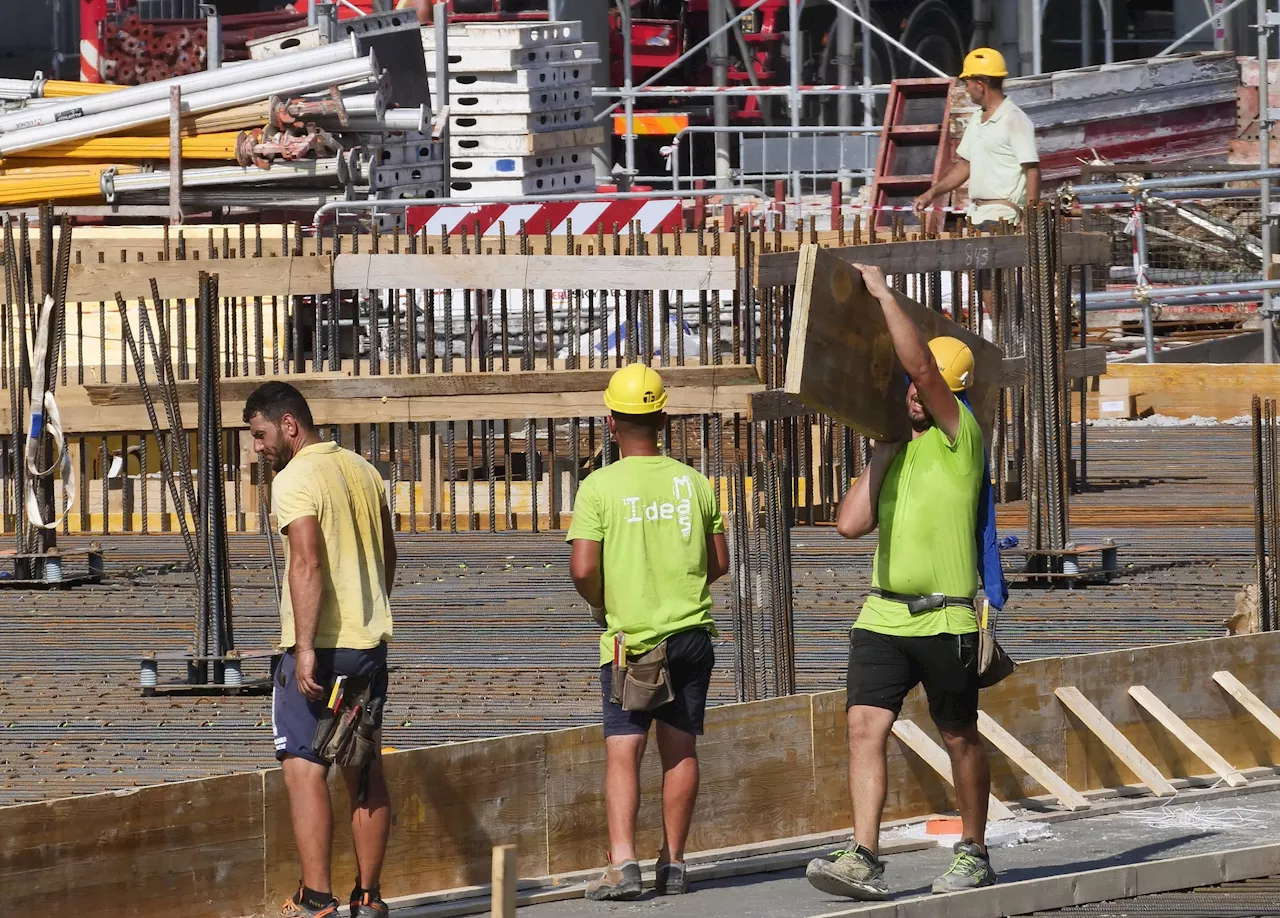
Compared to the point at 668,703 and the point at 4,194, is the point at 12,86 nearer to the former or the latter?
the point at 4,194

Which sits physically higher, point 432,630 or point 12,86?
point 12,86

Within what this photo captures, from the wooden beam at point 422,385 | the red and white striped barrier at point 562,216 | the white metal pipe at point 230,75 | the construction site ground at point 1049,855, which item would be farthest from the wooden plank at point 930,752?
the white metal pipe at point 230,75

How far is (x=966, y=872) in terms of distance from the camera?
640cm

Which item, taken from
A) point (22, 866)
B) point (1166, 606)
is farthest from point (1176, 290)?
point (22, 866)

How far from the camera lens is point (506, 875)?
4.23 metres

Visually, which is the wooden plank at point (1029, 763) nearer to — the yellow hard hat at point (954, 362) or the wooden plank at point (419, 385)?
the yellow hard hat at point (954, 362)

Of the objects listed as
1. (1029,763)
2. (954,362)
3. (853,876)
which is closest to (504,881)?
(853,876)

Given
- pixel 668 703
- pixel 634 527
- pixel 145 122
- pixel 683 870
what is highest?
pixel 145 122

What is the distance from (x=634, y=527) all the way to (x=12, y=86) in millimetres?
15989

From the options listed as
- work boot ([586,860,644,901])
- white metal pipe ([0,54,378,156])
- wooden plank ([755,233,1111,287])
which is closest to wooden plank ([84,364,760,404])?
wooden plank ([755,233,1111,287])

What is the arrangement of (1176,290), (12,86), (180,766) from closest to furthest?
(180,766)
(1176,290)
(12,86)

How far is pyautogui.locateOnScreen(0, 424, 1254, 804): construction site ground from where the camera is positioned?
7.86m

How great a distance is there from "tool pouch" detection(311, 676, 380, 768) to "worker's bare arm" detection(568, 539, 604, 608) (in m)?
0.77

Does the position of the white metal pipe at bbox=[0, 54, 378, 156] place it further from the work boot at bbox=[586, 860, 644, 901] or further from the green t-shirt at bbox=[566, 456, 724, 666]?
the work boot at bbox=[586, 860, 644, 901]
